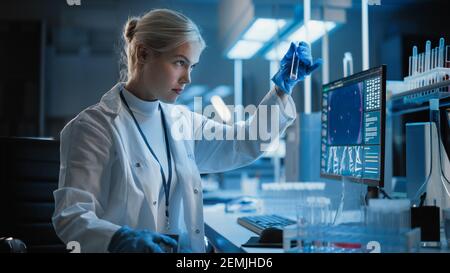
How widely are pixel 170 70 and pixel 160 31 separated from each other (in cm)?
12

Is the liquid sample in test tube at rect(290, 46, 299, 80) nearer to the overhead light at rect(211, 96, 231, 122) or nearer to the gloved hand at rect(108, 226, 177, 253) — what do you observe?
the overhead light at rect(211, 96, 231, 122)

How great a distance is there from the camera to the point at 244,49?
110 inches

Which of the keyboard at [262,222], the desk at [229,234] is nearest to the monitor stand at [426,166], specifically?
the desk at [229,234]

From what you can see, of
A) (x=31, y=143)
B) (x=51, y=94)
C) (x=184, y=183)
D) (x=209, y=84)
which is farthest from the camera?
(x=209, y=84)

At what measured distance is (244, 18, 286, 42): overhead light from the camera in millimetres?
2291

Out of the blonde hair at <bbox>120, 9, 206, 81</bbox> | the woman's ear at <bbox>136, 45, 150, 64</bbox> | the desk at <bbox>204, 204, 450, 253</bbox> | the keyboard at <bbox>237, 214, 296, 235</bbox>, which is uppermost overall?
the blonde hair at <bbox>120, 9, 206, 81</bbox>

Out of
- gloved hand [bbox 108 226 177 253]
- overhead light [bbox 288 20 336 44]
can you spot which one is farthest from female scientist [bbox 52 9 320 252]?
overhead light [bbox 288 20 336 44]

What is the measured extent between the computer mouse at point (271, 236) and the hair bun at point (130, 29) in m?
0.71

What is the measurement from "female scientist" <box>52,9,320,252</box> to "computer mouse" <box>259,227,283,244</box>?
0.72ft

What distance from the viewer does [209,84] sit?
4039mm

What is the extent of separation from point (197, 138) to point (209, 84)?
2.49 meters

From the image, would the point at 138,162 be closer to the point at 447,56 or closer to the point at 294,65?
the point at 294,65
